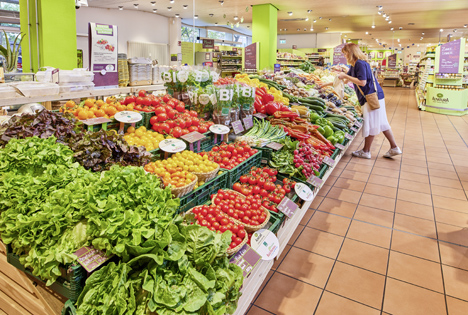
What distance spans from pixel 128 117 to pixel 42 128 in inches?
27.1

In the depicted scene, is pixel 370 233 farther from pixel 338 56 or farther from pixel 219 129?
pixel 338 56

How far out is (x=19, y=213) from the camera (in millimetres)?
1508

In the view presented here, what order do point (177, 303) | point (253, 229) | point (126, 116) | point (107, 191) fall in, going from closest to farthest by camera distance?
1. point (177, 303)
2. point (107, 191)
3. point (253, 229)
4. point (126, 116)

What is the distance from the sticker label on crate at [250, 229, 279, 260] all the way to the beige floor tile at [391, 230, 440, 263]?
1.59 metres

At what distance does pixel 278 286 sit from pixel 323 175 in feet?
5.25

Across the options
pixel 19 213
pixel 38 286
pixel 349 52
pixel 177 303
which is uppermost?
pixel 349 52

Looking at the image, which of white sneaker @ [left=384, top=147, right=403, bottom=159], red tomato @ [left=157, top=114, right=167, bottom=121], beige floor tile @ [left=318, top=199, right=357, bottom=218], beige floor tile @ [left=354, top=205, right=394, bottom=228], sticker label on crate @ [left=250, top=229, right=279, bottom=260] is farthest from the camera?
white sneaker @ [left=384, top=147, right=403, bottom=159]

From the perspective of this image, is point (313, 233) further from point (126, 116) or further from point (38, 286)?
point (38, 286)

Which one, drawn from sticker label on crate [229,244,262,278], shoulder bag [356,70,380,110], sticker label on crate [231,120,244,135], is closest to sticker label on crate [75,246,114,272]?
sticker label on crate [229,244,262,278]

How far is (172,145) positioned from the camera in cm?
260

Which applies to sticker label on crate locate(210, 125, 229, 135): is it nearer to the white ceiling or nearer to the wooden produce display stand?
the wooden produce display stand

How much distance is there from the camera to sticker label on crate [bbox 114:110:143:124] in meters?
2.65

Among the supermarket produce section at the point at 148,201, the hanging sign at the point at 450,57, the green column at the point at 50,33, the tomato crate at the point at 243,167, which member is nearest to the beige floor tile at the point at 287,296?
the supermarket produce section at the point at 148,201

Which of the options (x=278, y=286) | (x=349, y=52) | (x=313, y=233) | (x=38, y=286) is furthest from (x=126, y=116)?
(x=349, y=52)
